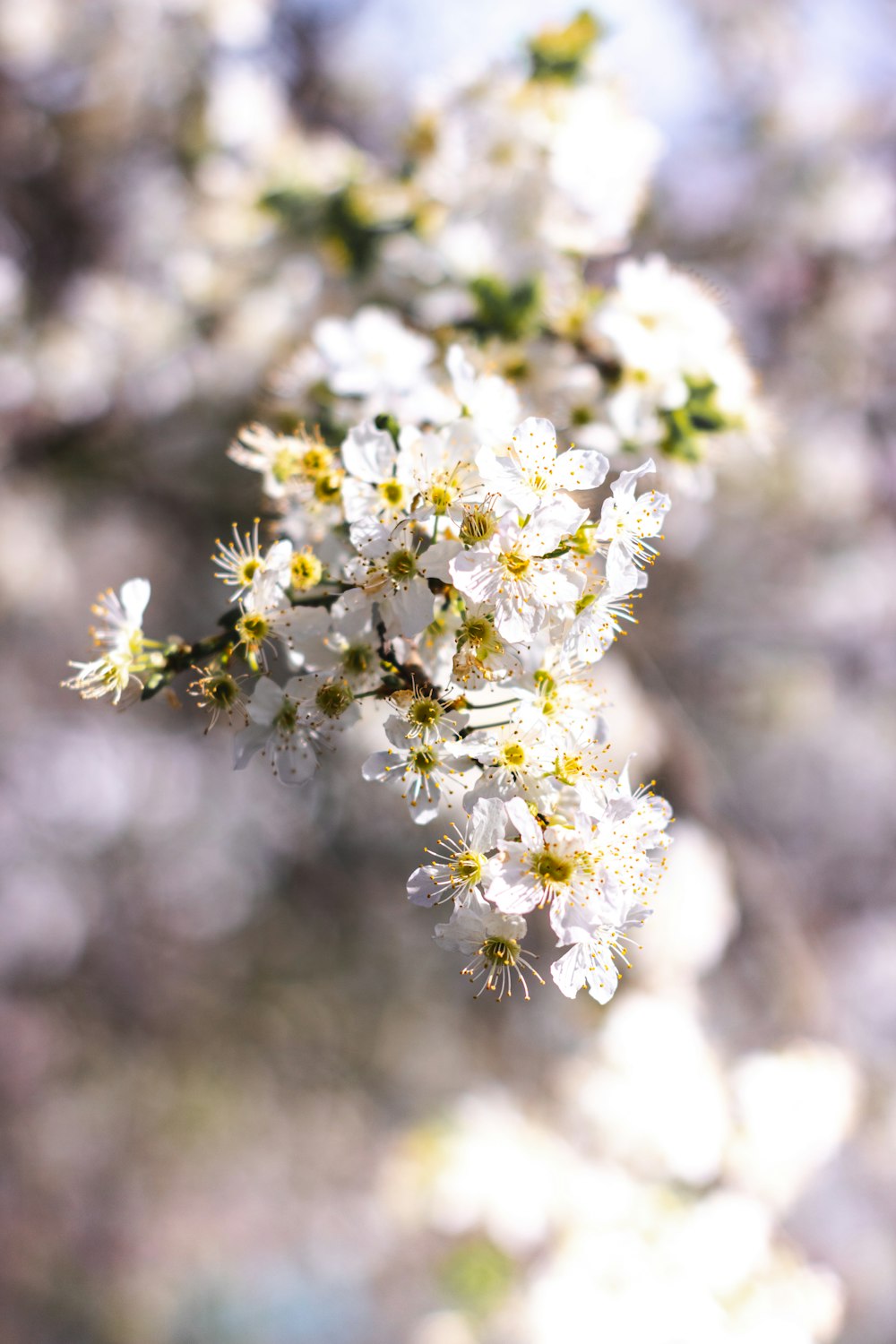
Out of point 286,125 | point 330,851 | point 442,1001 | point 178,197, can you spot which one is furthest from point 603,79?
point 442,1001

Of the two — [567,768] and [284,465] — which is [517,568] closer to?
[567,768]

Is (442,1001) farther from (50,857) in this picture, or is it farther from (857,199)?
(857,199)

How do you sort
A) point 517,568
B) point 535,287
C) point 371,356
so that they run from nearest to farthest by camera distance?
point 517,568 < point 371,356 < point 535,287

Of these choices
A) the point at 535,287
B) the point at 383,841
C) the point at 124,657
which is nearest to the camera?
the point at 124,657

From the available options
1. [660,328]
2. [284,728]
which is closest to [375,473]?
[284,728]

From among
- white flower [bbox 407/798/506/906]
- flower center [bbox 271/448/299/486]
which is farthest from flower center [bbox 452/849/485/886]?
flower center [bbox 271/448/299/486]

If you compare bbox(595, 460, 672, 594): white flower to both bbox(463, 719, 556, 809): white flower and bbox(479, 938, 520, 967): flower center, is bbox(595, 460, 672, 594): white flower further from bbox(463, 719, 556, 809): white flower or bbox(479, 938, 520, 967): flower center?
bbox(479, 938, 520, 967): flower center

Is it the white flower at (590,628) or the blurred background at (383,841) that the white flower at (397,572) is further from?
the blurred background at (383,841)
